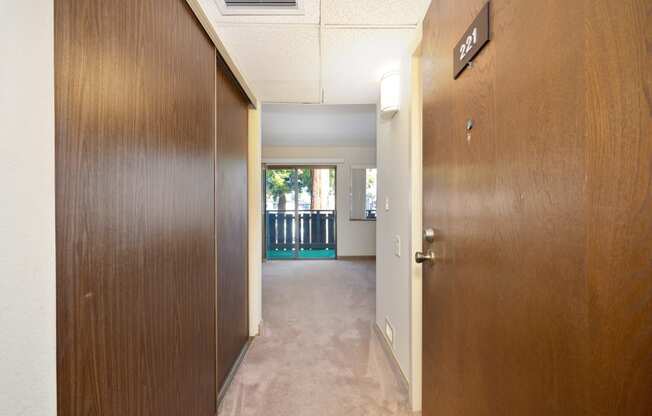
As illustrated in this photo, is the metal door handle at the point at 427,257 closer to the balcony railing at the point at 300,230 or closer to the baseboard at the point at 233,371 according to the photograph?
the baseboard at the point at 233,371

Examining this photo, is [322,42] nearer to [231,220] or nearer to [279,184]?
[231,220]

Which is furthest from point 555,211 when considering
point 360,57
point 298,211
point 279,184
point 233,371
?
point 279,184

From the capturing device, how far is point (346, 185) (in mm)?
5961

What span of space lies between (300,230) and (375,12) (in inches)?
201

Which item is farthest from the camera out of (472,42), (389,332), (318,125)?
(318,125)

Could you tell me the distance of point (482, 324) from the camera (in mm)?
771

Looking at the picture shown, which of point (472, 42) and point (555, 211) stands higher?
point (472, 42)

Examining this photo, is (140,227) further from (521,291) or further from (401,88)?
(401,88)

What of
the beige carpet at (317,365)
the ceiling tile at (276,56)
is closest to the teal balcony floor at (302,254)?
the beige carpet at (317,365)

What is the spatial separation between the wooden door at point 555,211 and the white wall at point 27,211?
3.15 feet

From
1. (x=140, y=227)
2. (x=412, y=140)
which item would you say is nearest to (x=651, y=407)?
(x=140, y=227)

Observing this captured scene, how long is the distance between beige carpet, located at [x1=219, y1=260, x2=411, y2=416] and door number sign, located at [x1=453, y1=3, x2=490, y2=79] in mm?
1648

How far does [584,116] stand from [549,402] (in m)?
0.50

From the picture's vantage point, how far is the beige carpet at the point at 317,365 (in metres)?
1.62
